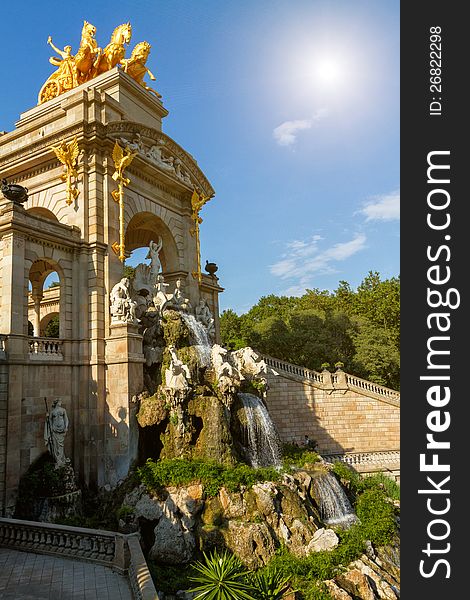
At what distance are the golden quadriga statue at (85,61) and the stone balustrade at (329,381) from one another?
A: 18.3m

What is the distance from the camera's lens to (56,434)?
581 inches

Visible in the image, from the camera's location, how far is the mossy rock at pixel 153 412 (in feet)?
51.5

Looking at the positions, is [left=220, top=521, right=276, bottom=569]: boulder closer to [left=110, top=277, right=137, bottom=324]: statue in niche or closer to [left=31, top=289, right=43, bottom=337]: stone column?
[left=110, top=277, right=137, bottom=324]: statue in niche

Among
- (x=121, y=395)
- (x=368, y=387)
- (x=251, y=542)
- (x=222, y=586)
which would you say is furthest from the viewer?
(x=368, y=387)

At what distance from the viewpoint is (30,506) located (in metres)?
13.9

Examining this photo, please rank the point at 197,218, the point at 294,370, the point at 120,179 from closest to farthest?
1. the point at 120,179
2. the point at 197,218
3. the point at 294,370

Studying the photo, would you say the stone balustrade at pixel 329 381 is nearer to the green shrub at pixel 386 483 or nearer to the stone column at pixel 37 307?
the green shrub at pixel 386 483

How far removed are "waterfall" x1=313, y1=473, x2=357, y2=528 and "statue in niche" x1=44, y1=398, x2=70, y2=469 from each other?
8.32 m

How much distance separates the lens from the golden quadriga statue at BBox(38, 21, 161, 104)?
22.8m

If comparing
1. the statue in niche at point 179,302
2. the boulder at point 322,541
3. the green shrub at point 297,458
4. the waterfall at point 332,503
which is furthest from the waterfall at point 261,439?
the statue in niche at point 179,302

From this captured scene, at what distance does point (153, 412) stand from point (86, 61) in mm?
17883

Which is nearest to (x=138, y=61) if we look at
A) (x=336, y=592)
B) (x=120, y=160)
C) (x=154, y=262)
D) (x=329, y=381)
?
A: (x=120, y=160)

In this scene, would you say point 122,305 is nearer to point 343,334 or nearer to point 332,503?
point 332,503

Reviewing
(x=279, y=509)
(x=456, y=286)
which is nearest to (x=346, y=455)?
(x=279, y=509)
